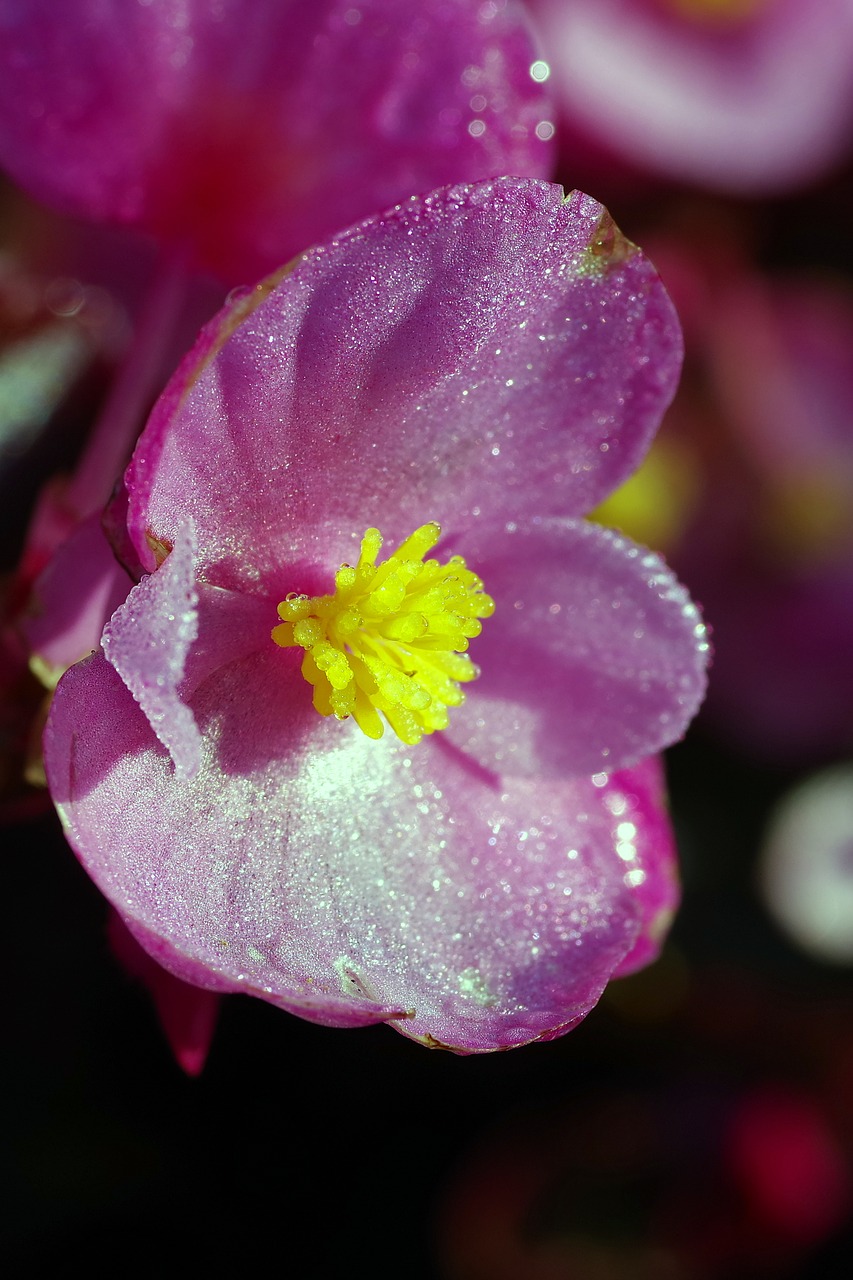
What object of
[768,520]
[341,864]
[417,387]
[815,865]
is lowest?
[815,865]

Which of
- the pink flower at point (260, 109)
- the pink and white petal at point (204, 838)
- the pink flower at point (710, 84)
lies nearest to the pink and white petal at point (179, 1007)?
the pink and white petal at point (204, 838)

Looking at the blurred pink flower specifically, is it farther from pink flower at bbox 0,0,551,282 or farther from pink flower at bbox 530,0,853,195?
pink flower at bbox 0,0,551,282

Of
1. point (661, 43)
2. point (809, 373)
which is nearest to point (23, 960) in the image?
point (809, 373)

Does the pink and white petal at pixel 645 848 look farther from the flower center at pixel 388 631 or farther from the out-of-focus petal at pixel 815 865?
the out-of-focus petal at pixel 815 865

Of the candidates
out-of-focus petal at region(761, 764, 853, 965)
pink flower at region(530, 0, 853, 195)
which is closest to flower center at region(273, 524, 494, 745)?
out-of-focus petal at region(761, 764, 853, 965)

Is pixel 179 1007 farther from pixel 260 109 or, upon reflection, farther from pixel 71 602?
pixel 260 109

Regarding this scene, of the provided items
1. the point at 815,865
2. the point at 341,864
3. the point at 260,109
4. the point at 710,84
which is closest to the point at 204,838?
the point at 341,864

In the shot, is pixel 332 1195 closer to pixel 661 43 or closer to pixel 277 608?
pixel 277 608
